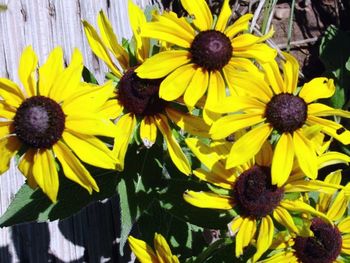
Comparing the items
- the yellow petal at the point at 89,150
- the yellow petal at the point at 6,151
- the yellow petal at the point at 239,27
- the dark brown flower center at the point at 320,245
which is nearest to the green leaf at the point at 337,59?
the dark brown flower center at the point at 320,245

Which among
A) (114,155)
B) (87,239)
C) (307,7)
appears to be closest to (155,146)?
(114,155)

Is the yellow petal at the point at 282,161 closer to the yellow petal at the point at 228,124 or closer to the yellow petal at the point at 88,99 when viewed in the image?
the yellow petal at the point at 228,124

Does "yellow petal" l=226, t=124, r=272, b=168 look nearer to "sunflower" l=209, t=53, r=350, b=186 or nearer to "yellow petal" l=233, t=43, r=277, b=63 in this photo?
"sunflower" l=209, t=53, r=350, b=186

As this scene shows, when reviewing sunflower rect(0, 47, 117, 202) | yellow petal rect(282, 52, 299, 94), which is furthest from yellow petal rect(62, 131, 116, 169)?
yellow petal rect(282, 52, 299, 94)

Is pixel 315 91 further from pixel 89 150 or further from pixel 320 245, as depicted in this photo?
pixel 89 150

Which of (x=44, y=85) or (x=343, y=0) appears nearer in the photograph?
(x=44, y=85)

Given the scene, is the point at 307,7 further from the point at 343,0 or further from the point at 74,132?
the point at 74,132

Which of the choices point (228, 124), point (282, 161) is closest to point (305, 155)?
point (282, 161)
